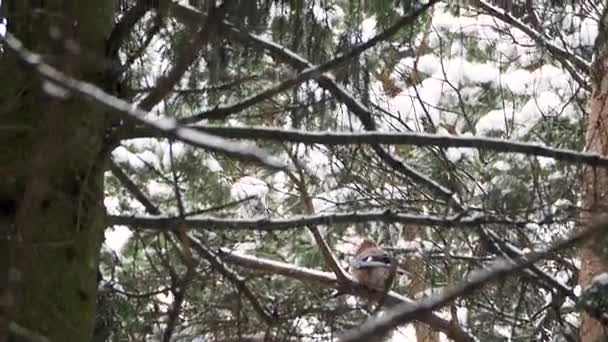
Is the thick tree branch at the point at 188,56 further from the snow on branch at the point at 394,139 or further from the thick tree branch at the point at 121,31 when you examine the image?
the thick tree branch at the point at 121,31

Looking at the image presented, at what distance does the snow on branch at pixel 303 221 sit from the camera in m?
2.36

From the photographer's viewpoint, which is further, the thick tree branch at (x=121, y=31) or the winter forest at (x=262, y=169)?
the thick tree branch at (x=121, y=31)

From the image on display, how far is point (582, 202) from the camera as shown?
395 centimetres

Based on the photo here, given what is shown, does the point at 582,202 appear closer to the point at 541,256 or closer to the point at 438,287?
the point at 438,287

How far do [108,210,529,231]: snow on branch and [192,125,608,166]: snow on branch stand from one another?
0.19 metres

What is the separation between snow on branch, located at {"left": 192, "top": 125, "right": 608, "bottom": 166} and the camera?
6.89ft

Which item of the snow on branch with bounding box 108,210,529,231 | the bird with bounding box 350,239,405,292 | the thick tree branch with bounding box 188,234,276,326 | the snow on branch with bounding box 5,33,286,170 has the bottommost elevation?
the snow on branch with bounding box 5,33,286,170

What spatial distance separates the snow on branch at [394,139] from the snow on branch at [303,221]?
186 millimetres

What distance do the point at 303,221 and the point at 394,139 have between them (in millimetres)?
483

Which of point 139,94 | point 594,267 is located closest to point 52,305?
point 139,94

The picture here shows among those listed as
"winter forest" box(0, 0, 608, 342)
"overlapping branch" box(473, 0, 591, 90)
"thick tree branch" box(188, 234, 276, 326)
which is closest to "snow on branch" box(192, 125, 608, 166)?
"winter forest" box(0, 0, 608, 342)

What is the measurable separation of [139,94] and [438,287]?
2.09 metres

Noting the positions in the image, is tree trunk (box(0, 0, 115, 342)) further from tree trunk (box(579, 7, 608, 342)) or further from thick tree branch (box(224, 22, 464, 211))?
tree trunk (box(579, 7, 608, 342))

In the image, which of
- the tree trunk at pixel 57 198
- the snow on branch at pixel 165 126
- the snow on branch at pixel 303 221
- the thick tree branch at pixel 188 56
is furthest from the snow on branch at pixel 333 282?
the snow on branch at pixel 165 126
